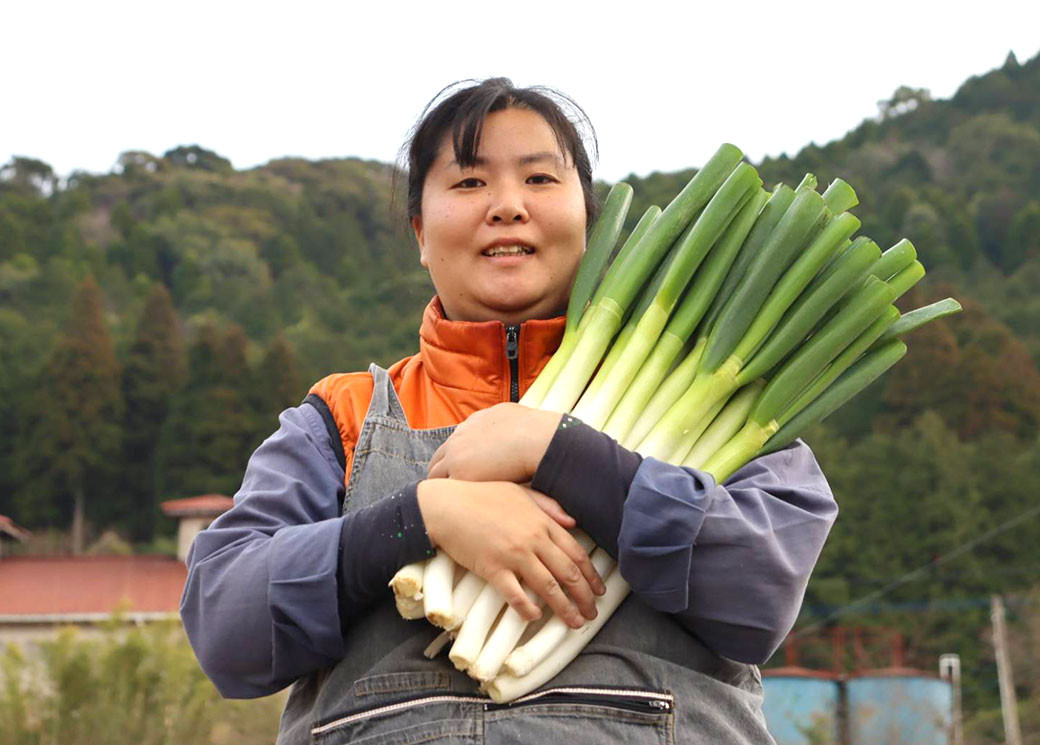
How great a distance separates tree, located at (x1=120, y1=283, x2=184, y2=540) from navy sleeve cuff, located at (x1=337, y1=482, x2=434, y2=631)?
46217 millimetres


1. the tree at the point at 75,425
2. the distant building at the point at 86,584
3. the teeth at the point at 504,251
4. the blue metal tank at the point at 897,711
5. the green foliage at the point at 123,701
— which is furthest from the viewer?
the tree at the point at 75,425

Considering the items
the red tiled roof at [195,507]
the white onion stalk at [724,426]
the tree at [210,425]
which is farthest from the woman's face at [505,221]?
the tree at [210,425]

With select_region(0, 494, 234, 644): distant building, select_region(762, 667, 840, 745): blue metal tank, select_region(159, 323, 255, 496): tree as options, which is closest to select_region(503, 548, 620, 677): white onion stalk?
select_region(762, 667, 840, 745): blue metal tank

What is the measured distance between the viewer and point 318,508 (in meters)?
2.04

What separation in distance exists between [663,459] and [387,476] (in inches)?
16.3

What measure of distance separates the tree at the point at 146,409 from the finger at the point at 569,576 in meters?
46.3

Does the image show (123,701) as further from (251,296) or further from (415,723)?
(251,296)

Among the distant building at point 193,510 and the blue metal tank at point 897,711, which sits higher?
the distant building at point 193,510

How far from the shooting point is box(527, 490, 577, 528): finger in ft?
6.05

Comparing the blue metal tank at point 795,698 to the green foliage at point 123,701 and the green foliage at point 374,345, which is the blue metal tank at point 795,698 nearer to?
the green foliage at point 123,701

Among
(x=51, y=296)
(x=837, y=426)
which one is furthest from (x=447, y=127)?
(x=51, y=296)

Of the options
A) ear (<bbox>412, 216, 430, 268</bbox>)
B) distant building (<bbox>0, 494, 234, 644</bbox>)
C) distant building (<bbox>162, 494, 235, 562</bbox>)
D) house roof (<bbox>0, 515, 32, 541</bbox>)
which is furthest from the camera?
house roof (<bbox>0, 515, 32, 541</bbox>)

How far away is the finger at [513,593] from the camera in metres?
1.80

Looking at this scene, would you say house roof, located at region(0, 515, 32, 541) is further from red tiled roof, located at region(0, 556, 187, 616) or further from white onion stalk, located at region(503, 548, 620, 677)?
white onion stalk, located at region(503, 548, 620, 677)
